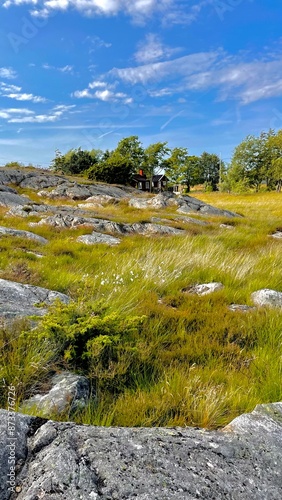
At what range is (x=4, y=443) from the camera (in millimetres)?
1700

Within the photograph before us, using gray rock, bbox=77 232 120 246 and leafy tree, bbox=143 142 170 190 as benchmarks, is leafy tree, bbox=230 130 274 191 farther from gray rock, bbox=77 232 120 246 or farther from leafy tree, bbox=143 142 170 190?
gray rock, bbox=77 232 120 246

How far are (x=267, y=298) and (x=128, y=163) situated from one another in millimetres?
62338

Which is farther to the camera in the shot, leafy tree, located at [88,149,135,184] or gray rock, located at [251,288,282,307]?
leafy tree, located at [88,149,135,184]

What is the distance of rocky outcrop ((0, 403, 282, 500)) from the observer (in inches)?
58.1

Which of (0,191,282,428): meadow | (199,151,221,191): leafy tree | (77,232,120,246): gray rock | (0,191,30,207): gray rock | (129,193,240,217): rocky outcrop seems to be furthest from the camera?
(199,151,221,191): leafy tree

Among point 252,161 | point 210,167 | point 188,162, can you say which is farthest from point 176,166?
point 210,167

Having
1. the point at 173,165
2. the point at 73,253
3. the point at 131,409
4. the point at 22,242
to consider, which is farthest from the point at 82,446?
the point at 173,165

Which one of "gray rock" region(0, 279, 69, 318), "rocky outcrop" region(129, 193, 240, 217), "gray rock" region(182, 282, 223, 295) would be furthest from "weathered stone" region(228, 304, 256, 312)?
"rocky outcrop" region(129, 193, 240, 217)

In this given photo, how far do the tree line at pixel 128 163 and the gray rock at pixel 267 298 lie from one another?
190 feet

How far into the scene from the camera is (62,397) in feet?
8.49

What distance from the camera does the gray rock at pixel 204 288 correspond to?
6.15 m

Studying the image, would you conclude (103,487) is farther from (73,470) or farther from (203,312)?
(203,312)

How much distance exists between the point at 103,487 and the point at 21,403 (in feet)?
4.47

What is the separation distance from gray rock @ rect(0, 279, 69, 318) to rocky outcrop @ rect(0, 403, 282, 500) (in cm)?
212
